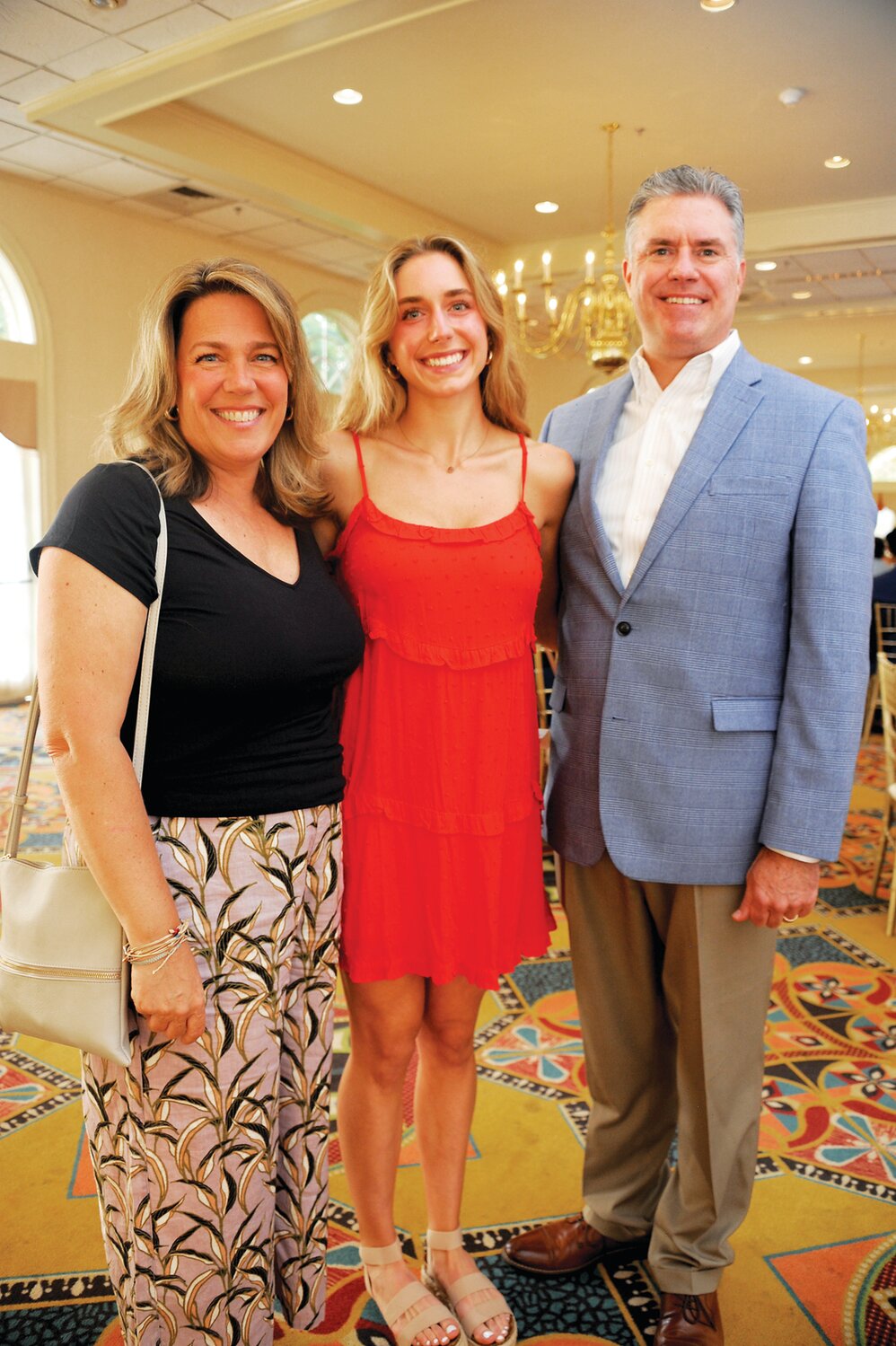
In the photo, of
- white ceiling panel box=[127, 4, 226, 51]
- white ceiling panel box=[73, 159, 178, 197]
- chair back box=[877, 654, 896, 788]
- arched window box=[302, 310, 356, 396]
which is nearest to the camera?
chair back box=[877, 654, 896, 788]

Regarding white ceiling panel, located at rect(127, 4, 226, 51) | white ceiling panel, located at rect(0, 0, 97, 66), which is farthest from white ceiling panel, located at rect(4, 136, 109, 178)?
white ceiling panel, located at rect(127, 4, 226, 51)

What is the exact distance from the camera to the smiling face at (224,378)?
4.98 feet

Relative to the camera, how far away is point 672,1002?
1.90 metres

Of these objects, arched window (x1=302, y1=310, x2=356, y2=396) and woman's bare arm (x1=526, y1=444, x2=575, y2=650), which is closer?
woman's bare arm (x1=526, y1=444, x2=575, y2=650)

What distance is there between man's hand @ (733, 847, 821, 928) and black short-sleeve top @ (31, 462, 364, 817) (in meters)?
0.73

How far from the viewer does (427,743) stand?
1.75 m

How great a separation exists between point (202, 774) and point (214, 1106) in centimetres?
48

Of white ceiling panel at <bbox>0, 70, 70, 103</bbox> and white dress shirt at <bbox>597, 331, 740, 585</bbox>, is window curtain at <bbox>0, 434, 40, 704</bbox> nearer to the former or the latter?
white ceiling panel at <bbox>0, 70, 70, 103</bbox>

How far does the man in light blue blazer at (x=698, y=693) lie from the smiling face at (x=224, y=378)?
64 cm

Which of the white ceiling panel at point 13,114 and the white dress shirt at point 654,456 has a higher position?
the white ceiling panel at point 13,114

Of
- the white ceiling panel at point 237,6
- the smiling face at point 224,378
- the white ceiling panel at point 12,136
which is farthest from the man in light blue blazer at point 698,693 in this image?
the white ceiling panel at point 12,136

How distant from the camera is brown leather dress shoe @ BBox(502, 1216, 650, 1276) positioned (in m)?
2.01

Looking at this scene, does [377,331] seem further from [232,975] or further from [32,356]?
[32,356]

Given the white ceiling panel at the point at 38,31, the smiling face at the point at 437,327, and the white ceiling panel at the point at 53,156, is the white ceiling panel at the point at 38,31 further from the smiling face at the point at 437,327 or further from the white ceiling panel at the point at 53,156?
the smiling face at the point at 437,327
